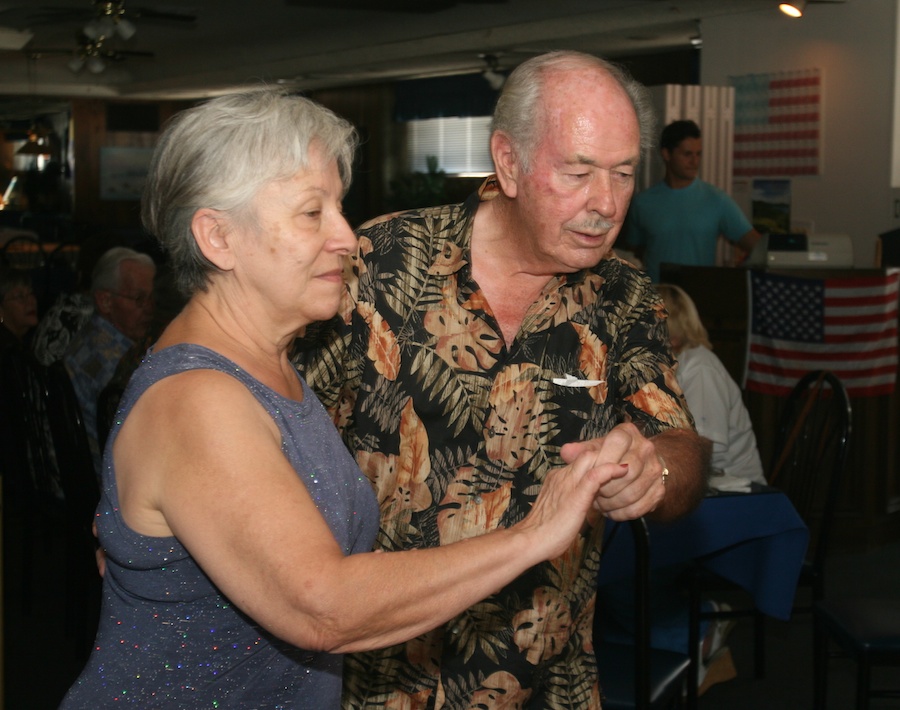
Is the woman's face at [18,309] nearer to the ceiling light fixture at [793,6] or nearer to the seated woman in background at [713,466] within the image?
the seated woman in background at [713,466]

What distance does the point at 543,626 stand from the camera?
1.68 meters

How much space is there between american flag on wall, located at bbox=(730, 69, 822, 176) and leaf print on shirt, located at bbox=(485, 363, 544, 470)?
716 cm

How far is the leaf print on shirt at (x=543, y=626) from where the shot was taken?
5.48 feet

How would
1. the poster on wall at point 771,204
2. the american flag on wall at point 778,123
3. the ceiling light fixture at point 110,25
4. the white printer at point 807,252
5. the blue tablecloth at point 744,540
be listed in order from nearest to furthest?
the blue tablecloth at point 744,540
the white printer at point 807,252
the american flag on wall at point 778,123
the poster on wall at point 771,204
the ceiling light fixture at point 110,25

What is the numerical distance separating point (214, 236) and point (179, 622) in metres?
0.45

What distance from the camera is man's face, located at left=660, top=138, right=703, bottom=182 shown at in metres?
6.15

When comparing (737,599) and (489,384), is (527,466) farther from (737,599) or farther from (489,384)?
(737,599)

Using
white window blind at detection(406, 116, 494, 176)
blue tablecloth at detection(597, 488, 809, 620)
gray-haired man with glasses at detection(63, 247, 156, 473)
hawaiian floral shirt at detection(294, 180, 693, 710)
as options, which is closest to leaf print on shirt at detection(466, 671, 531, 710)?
hawaiian floral shirt at detection(294, 180, 693, 710)

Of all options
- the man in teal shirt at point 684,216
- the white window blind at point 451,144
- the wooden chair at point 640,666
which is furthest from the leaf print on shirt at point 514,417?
the white window blind at point 451,144

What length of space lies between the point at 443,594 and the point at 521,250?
0.80 m

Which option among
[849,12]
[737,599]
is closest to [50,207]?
[849,12]

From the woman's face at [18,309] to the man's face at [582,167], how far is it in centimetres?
464

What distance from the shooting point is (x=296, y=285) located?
1.30 meters

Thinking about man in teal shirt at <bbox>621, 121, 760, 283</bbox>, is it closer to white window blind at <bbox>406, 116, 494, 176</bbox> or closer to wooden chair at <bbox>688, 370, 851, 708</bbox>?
wooden chair at <bbox>688, 370, 851, 708</bbox>
